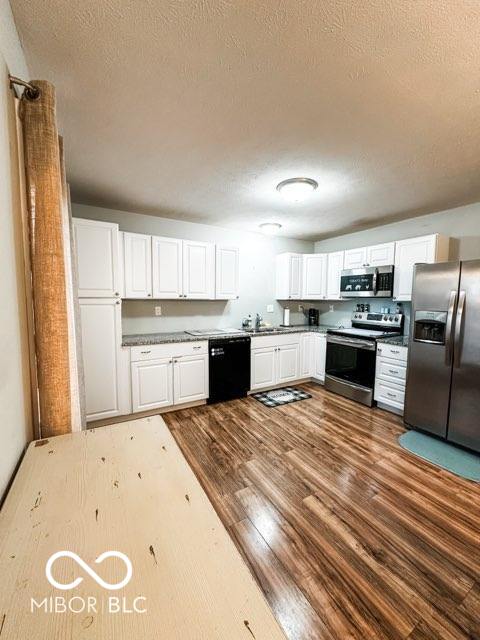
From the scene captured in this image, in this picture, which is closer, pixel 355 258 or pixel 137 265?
pixel 137 265

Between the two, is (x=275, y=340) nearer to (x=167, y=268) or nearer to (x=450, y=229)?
(x=167, y=268)

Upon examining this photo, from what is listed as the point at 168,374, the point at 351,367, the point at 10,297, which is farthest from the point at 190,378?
the point at 10,297

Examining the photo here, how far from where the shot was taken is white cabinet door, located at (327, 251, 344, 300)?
4285mm

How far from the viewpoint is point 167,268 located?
3.41 meters

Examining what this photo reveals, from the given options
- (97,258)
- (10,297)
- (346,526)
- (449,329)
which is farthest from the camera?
(97,258)

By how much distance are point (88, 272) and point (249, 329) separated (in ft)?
7.79

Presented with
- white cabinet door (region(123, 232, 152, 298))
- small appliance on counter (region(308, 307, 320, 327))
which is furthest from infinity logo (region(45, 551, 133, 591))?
small appliance on counter (region(308, 307, 320, 327))

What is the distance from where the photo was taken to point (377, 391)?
11.1 feet

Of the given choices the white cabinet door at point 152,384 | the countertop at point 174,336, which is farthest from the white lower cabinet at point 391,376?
Answer: the white cabinet door at point 152,384

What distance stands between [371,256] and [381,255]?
0.49 ft

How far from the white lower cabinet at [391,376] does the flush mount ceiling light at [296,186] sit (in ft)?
6.75

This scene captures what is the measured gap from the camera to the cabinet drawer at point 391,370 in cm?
313

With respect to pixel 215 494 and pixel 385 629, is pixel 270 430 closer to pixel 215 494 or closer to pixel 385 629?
pixel 215 494

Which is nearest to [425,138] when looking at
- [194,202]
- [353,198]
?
[353,198]
